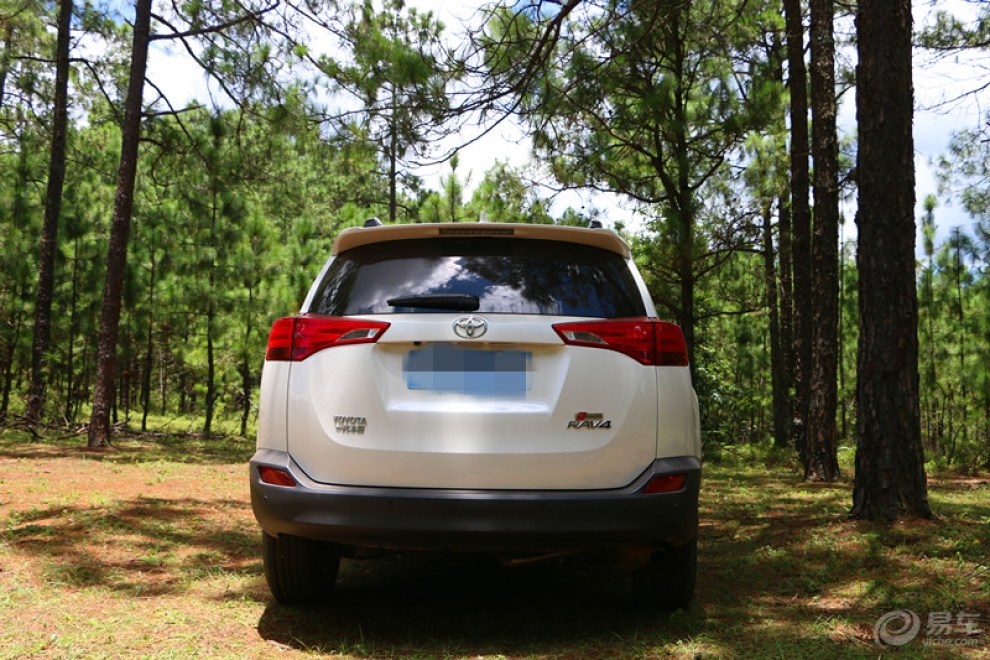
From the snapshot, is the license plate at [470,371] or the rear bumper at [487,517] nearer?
the rear bumper at [487,517]

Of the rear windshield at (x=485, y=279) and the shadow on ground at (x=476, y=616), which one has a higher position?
the rear windshield at (x=485, y=279)

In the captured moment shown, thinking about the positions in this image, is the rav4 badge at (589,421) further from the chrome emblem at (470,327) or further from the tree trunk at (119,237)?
the tree trunk at (119,237)

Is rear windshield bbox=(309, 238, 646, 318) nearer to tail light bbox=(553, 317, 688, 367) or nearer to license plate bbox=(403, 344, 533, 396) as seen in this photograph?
tail light bbox=(553, 317, 688, 367)

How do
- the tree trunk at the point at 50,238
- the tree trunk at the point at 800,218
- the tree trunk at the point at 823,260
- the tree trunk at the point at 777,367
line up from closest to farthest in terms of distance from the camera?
the tree trunk at the point at 823,260 → the tree trunk at the point at 800,218 → the tree trunk at the point at 50,238 → the tree trunk at the point at 777,367

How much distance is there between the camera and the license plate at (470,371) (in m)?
3.10

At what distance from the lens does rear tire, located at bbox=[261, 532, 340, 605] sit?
3619 mm

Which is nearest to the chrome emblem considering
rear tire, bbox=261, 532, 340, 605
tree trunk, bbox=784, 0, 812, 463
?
rear tire, bbox=261, 532, 340, 605

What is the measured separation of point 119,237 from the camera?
11.2 metres

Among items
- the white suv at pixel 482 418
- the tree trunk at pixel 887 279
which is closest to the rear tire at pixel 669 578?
the white suv at pixel 482 418

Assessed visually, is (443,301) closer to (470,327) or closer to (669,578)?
(470,327)

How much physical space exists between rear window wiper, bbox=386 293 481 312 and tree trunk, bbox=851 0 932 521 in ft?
10.2

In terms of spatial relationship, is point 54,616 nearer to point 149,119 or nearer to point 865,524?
point 865,524

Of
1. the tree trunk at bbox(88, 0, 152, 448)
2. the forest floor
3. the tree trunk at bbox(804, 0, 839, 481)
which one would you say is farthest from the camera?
the tree trunk at bbox(88, 0, 152, 448)

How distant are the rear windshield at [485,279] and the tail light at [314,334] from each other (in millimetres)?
90
